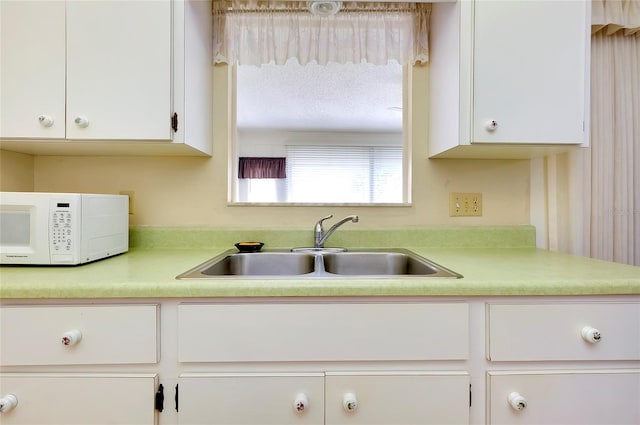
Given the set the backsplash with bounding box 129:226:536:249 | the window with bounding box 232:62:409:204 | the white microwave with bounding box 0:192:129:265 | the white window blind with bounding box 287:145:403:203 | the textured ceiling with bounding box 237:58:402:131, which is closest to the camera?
the white microwave with bounding box 0:192:129:265

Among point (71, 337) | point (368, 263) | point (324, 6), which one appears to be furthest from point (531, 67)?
point (71, 337)

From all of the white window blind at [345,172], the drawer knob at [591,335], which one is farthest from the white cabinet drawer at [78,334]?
the white window blind at [345,172]

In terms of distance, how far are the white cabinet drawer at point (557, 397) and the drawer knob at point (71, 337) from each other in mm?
1084

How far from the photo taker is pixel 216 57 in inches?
59.0

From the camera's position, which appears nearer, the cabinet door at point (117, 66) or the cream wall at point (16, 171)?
the cabinet door at point (117, 66)

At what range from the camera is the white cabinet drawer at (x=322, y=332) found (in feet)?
2.82

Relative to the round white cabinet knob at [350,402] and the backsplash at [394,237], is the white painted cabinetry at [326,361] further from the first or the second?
the backsplash at [394,237]

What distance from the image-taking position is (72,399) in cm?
85

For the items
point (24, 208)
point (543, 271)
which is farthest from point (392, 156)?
point (24, 208)

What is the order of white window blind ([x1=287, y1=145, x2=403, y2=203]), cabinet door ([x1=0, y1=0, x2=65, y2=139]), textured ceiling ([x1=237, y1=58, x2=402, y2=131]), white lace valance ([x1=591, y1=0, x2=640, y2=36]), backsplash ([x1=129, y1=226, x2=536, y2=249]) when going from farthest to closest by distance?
white window blind ([x1=287, y1=145, x2=403, y2=203]) < textured ceiling ([x1=237, y1=58, x2=402, y2=131]) < backsplash ([x1=129, y1=226, x2=536, y2=249]) < white lace valance ([x1=591, y1=0, x2=640, y2=36]) < cabinet door ([x1=0, y1=0, x2=65, y2=139])

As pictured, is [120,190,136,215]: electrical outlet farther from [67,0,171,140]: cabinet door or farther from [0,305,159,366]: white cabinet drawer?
[0,305,159,366]: white cabinet drawer

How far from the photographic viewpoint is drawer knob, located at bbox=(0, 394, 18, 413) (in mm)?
827

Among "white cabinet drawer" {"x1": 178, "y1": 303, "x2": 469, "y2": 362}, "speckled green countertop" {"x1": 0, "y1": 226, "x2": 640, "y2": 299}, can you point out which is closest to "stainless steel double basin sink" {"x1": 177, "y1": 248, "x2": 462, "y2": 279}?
"speckled green countertop" {"x1": 0, "y1": 226, "x2": 640, "y2": 299}

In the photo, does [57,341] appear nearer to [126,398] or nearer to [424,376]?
[126,398]
